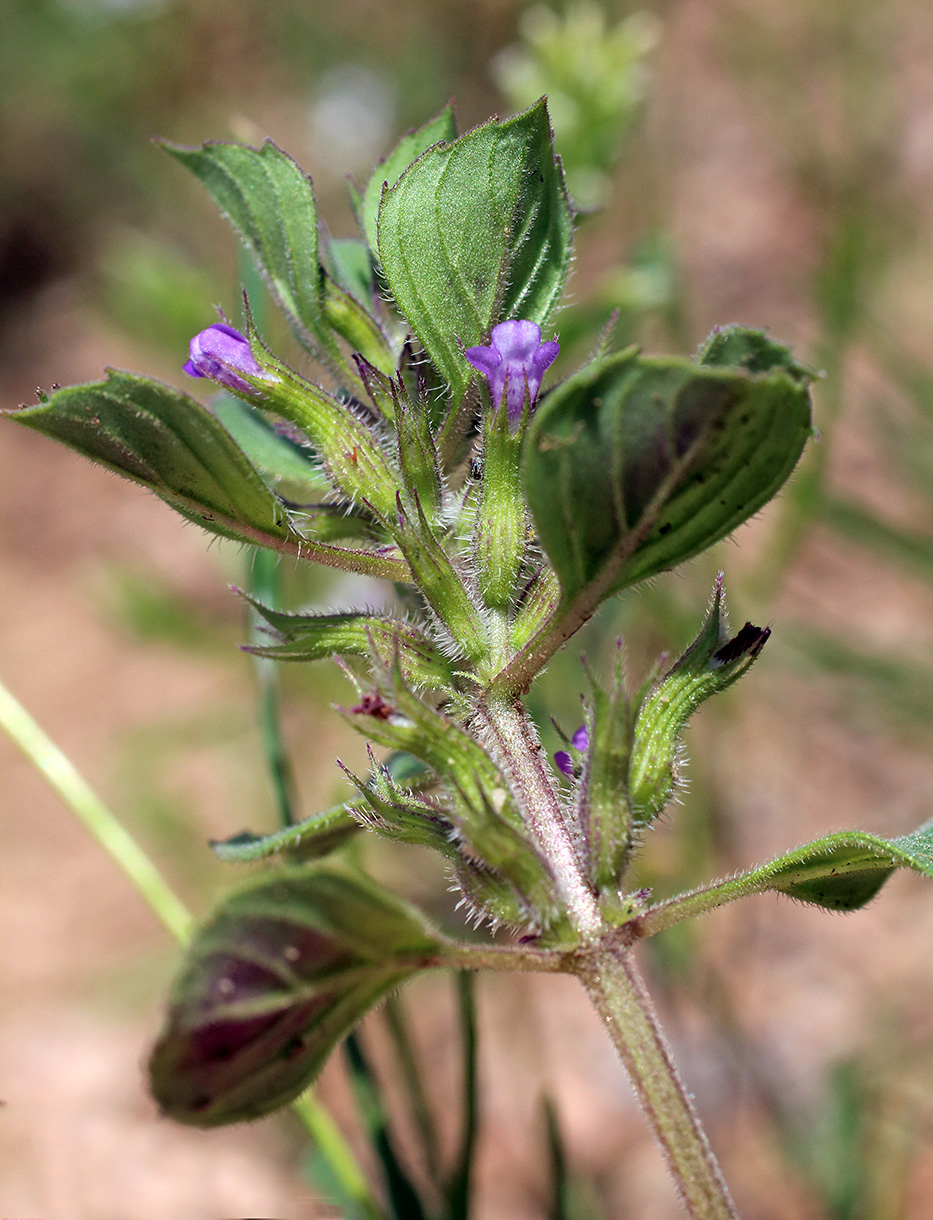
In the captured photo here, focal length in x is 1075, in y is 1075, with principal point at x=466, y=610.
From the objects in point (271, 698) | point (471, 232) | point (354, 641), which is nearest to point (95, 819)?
point (271, 698)

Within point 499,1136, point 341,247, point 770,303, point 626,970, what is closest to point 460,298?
point 341,247

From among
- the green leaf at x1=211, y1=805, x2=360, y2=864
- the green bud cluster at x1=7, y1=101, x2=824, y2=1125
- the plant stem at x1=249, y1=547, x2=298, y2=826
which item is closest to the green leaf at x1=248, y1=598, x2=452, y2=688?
the green bud cluster at x1=7, y1=101, x2=824, y2=1125

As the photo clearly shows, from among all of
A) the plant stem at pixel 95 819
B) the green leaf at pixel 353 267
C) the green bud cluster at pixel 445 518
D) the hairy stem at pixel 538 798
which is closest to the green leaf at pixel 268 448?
the green bud cluster at pixel 445 518

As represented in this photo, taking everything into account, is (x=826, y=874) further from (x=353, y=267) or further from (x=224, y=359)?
(x=353, y=267)

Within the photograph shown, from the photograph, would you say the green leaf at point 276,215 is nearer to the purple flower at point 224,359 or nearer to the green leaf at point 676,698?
the purple flower at point 224,359

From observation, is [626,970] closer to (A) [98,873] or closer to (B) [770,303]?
(A) [98,873]

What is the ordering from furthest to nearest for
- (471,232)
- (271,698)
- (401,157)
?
(271,698) → (401,157) → (471,232)
